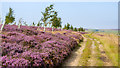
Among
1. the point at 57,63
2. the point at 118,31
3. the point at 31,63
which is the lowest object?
the point at 57,63

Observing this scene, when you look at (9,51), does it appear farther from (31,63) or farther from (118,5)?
(118,5)

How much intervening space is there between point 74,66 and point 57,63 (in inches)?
89.9

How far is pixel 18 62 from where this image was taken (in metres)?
6.15

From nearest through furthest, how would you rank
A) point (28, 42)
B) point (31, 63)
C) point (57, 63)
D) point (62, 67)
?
point (31, 63) < point (57, 63) < point (62, 67) < point (28, 42)

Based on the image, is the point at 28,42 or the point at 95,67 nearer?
the point at 95,67

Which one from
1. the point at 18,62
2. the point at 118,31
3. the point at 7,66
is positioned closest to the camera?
the point at 118,31

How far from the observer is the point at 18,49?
8.59 meters

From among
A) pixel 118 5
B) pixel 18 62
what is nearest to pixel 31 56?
pixel 18 62

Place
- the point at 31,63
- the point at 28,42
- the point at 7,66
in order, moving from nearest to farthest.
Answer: the point at 7,66 → the point at 31,63 → the point at 28,42

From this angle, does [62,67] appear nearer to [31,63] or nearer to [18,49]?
[31,63]

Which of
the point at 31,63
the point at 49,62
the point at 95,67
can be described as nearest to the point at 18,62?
the point at 31,63

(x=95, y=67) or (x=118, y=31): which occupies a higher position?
(x=118, y=31)

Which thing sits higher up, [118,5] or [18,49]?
[118,5]

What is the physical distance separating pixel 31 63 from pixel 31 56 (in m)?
0.63
